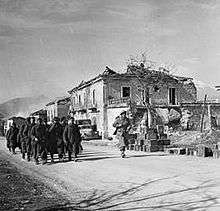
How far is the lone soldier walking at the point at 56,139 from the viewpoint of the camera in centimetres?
1758

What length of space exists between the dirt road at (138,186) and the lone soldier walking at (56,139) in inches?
142

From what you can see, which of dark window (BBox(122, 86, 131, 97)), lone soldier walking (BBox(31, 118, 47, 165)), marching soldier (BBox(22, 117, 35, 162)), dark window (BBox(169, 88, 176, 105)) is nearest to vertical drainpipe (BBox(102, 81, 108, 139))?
dark window (BBox(122, 86, 131, 97))

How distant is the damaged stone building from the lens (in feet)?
148

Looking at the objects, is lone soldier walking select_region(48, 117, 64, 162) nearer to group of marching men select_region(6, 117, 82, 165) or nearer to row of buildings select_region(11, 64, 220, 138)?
group of marching men select_region(6, 117, 82, 165)

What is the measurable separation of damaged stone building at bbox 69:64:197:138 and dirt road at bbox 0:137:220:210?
29.8 metres

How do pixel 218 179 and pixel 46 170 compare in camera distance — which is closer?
pixel 218 179

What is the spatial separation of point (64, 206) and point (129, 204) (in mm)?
1270

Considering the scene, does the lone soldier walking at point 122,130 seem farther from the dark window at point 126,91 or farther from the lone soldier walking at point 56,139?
the dark window at point 126,91

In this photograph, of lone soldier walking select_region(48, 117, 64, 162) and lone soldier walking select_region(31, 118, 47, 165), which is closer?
lone soldier walking select_region(31, 118, 47, 165)

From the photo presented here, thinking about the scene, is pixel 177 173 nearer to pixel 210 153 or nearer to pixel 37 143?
pixel 210 153

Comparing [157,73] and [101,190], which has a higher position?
[157,73]

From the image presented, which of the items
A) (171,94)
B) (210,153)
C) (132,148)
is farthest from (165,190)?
(171,94)

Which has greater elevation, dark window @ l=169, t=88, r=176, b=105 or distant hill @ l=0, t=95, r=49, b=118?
distant hill @ l=0, t=95, r=49, b=118

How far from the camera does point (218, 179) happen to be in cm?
990
